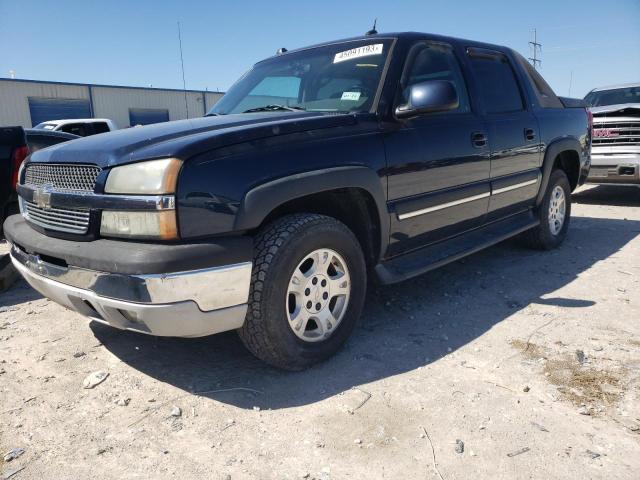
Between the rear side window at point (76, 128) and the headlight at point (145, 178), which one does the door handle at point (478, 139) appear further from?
the rear side window at point (76, 128)

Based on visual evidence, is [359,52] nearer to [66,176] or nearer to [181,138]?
[181,138]

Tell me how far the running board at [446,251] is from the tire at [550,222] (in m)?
0.33

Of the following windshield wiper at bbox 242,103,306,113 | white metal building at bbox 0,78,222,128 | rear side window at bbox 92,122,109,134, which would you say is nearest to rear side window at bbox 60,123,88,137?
rear side window at bbox 92,122,109,134

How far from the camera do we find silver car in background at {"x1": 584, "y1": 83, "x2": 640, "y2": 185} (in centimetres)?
736

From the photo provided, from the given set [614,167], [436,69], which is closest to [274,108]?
[436,69]

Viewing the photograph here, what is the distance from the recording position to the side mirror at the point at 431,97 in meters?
2.82

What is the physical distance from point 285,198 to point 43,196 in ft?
4.27

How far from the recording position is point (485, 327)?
3.20 meters

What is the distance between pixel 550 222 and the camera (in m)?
4.99

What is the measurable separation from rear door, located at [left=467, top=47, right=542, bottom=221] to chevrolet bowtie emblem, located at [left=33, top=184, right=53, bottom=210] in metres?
3.04

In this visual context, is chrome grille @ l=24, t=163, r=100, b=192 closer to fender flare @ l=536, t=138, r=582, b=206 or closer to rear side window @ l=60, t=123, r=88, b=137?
fender flare @ l=536, t=138, r=582, b=206

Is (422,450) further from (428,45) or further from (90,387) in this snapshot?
(428,45)

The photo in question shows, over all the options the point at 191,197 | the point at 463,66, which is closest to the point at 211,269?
the point at 191,197

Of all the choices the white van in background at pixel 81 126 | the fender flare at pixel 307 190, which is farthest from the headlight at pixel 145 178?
the white van in background at pixel 81 126
